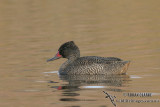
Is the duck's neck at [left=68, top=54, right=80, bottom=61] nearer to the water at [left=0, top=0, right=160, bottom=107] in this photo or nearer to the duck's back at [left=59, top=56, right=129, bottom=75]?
the duck's back at [left=59, top=56, right=129, bottom=75]

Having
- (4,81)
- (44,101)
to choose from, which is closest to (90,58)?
(4,81)

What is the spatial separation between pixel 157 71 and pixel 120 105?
171 inches

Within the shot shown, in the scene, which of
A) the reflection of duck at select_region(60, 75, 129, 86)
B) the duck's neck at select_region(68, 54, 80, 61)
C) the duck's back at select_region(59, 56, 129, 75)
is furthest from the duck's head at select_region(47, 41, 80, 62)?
the reflection of duck at select_region(60, 75, 129, 86)

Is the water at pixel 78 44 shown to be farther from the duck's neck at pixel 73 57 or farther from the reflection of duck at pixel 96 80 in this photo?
the duck's neck at pixel 73 57

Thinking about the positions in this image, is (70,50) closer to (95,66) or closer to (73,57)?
(73,57)

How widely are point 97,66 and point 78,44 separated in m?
6.14

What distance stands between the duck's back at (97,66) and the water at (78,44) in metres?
0.31

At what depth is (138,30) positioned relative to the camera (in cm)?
2489

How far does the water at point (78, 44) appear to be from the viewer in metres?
12.8

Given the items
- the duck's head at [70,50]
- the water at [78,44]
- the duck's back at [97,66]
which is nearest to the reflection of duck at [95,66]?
the duck's back at [97,66]

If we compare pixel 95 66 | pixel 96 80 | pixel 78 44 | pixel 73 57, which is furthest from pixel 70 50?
pixel 78 44

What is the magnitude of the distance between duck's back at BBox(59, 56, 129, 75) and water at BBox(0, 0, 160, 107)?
306 mm

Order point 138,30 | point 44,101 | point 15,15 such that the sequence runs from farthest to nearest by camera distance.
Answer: point 15,15, point 138,30, point 44,101

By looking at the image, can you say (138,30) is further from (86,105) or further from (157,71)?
(86,105)
